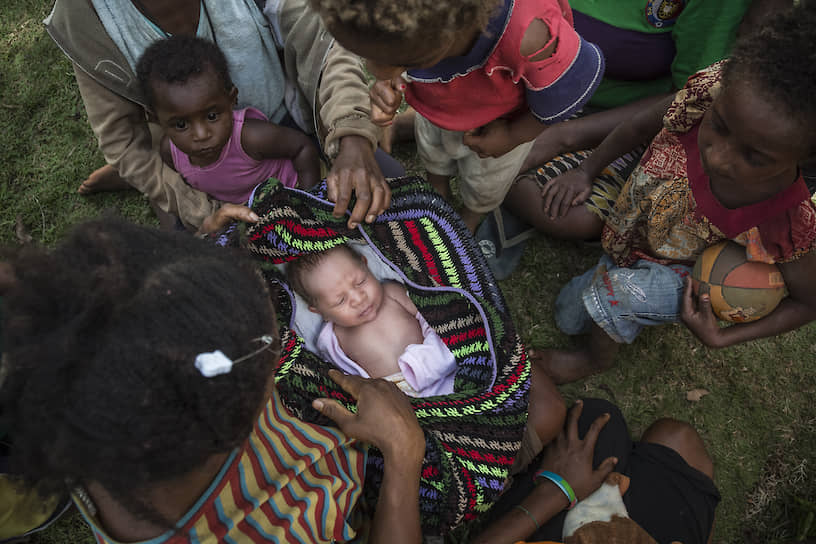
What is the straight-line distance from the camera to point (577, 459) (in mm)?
1962

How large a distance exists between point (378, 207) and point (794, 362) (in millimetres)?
2278

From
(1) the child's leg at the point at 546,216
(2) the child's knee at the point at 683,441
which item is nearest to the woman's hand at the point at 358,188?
(1) the child's leg at the point at 546,216

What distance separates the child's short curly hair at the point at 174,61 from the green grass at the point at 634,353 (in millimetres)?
1158

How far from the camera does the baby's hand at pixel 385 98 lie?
1752 millimetres

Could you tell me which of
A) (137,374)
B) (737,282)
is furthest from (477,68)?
(137,374)

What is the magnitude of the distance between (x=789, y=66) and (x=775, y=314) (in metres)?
0.96

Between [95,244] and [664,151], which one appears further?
[664,151]

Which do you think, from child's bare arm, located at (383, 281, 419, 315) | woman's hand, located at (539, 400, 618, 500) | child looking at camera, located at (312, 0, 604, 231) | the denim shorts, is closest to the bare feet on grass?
the denim shorts

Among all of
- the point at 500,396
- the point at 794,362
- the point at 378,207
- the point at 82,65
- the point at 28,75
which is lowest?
the point at 794,362

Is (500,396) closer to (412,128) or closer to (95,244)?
(95,244)

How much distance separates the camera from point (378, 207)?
183cm

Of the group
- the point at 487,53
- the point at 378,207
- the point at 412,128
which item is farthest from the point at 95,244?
the point at 412,128

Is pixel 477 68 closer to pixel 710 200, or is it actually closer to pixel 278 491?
pixel 710 200

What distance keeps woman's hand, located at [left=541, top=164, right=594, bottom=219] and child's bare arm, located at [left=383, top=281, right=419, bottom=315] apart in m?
0.88
